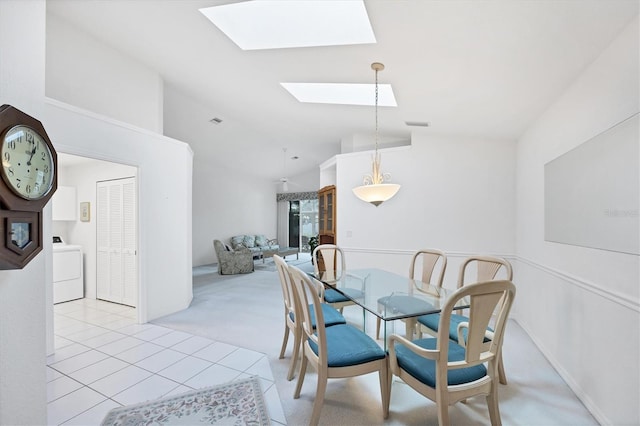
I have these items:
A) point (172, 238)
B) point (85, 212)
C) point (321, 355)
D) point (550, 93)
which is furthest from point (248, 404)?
Answer: point (85, 212)

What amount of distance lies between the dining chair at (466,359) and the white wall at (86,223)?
4.76m

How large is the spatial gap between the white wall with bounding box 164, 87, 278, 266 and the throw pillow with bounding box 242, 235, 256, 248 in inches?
17.9

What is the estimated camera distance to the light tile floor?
2.05 metres

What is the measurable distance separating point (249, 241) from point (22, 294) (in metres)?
7.35

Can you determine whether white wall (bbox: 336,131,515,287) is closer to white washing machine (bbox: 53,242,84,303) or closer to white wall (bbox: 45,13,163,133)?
white wall (bbox: 45,13,163,133)

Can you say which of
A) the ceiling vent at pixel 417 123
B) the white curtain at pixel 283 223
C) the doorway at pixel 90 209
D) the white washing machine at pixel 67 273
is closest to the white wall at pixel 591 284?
the ceiling vent at pixel 417 123

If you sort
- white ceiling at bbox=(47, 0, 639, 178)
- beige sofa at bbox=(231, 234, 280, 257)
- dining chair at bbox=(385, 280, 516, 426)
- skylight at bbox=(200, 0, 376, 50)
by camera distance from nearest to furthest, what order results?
dining chair at bbox=(385, 280, 516, 426) → white ceiling at bbox=(47, 0, 639, 178) → skylight at bbox=(200, 0, 376, 50) → beige sofa at bbox=(231, 234, 280, 257)

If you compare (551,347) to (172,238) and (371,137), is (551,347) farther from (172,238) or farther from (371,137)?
(172,238)

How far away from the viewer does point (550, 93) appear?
8.13ft

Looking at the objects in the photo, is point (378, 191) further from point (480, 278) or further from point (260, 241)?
point (260, 241)

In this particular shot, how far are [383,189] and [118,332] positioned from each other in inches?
134

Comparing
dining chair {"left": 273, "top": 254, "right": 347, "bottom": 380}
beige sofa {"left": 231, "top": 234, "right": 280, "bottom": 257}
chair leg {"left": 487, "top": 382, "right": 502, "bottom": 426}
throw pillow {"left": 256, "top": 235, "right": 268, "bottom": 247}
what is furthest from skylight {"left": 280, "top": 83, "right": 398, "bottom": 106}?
throw pillow {"left": 256, "top": 235, "right": 268, "bottom": 247}

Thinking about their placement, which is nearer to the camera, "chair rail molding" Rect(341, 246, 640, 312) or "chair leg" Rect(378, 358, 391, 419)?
→ "chair rail molding" Rect(341, 246, 640, 312)

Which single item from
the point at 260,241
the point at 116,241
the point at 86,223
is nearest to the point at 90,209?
the point at 86,223
